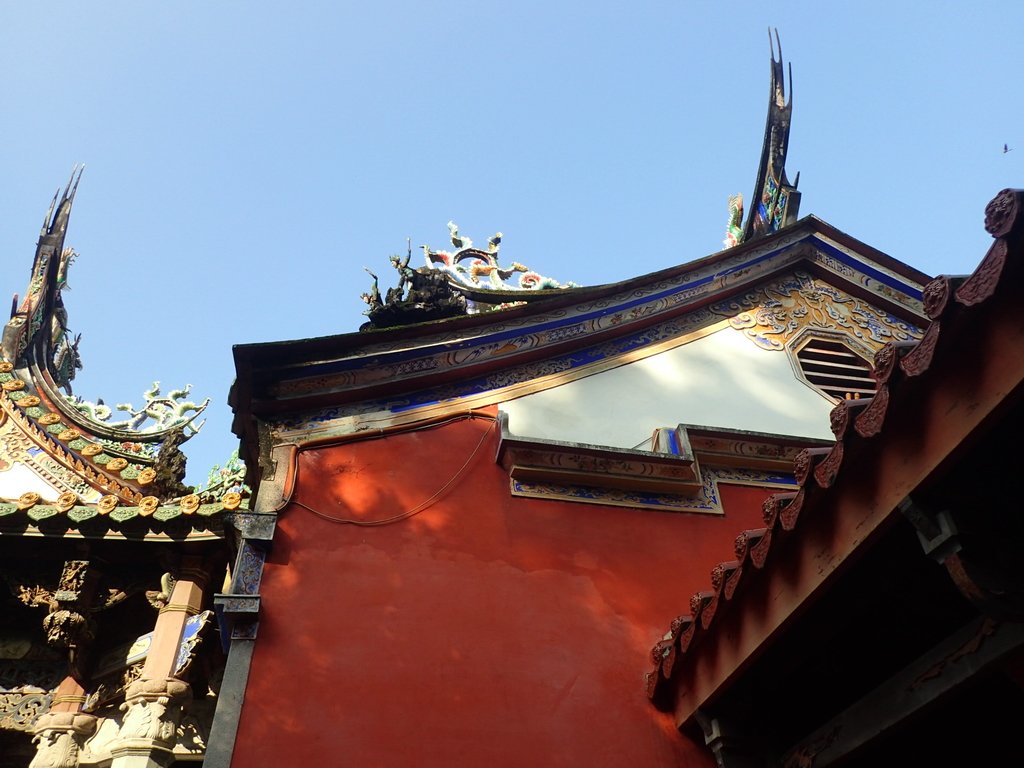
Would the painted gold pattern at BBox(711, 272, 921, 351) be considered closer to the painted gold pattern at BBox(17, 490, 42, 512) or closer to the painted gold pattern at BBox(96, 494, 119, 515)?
the painted gold pattern at BBox(96, 494, 119, 515)

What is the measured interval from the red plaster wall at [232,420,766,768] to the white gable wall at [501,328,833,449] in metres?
0.66

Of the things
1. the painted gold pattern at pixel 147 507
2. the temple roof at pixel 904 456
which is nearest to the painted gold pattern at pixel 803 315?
the temple roof at pixel 904 456

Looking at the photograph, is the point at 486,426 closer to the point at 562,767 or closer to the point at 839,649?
the point at 562,767

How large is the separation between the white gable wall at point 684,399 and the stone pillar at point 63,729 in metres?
3.37

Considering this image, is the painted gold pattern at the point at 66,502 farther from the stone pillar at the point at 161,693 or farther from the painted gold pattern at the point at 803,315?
the painted gold pattern at the point at 803,315

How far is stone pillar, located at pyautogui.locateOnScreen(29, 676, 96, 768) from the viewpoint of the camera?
5160 mm

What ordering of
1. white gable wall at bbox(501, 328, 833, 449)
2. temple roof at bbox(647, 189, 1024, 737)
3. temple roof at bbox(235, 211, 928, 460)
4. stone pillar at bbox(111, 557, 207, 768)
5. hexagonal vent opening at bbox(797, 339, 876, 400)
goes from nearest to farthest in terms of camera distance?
temple roof at bbox(647, 189, 1024, 737) → stone pillar at bbox(111, 557, 207, 768) → temple roof at bbox(235, 211, 928, 460) → white gable wall at bbox(501, 328, 833, 449) → hexagonal vent opening at bbox(797, 339, 876, 400)

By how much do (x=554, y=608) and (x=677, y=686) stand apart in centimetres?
85

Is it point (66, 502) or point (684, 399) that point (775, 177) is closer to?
point (684, 399)

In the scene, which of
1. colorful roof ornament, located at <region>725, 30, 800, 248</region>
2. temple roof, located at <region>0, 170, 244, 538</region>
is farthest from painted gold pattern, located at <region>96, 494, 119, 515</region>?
colorful roof ornament, located at <region>725, 30, 800, 248</region>

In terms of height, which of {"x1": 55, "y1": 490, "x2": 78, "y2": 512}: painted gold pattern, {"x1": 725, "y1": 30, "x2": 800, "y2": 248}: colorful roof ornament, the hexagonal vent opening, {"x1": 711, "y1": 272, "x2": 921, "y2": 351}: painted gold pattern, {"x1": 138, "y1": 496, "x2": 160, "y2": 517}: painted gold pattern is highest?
{"x1": 725, "y1": 30, "x2": 800, "y2": 248}: colorful roof ornament

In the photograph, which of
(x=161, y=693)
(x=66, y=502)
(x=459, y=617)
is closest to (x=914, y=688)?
(x=459, y=617)

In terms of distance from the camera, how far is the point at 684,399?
21.6 feet

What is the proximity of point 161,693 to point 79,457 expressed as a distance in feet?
10.9
